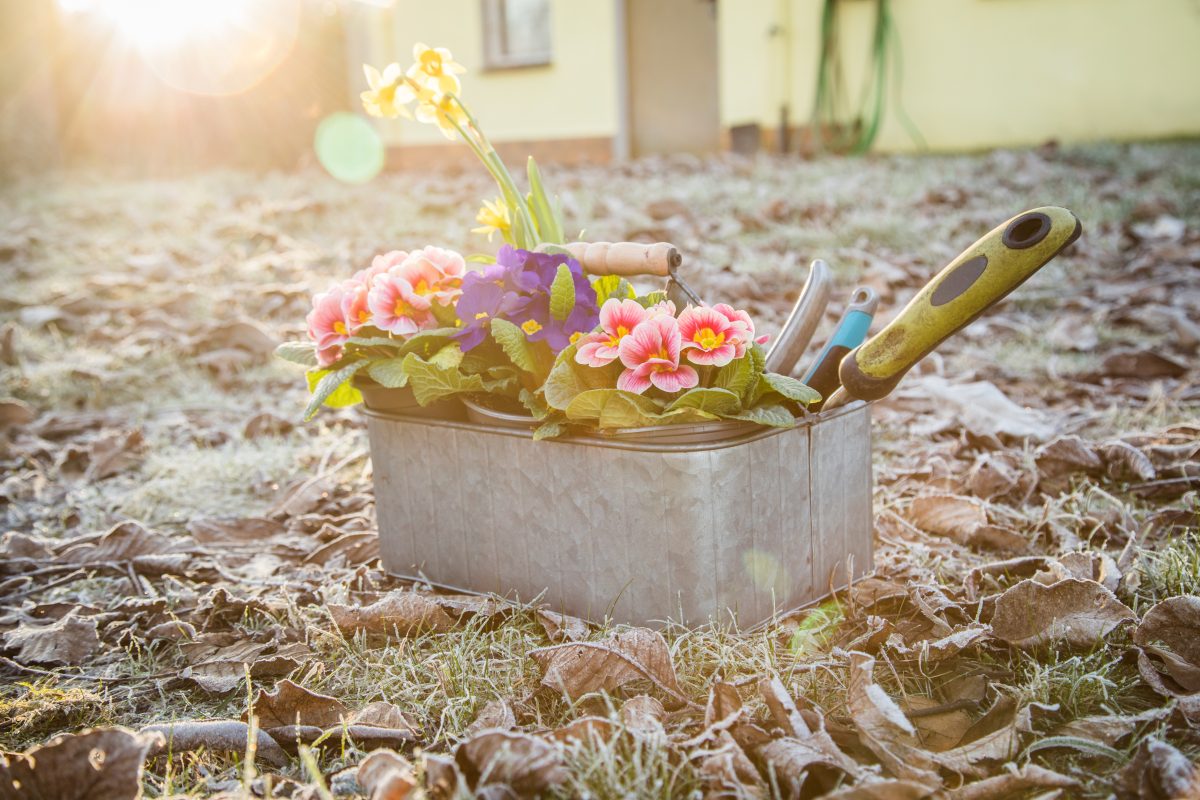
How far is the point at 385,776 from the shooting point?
1095mm

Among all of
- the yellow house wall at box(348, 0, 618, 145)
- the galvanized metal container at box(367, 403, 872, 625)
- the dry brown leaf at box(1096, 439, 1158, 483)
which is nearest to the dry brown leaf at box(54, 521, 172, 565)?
the galvanized metal container at box(367, 403, 872, 625)

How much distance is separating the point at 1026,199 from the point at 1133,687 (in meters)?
4.25

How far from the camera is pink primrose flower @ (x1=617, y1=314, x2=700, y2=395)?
1.42m

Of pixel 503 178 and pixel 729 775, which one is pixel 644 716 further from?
pixel 503 178

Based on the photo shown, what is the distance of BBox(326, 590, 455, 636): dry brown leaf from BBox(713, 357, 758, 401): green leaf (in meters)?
0.59

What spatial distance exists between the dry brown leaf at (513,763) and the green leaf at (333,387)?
719mm

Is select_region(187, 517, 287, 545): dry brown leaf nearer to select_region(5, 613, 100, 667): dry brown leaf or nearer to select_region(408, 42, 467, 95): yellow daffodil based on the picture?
select_region(5, 613, 100, 667): dry brown leaf

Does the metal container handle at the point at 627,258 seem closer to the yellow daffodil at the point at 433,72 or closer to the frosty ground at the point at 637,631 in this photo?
the yellow daffodil at the point at 433,72

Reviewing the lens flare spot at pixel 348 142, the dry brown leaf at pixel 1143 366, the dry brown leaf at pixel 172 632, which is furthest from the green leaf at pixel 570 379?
the lens flare spot at pixel 348 142

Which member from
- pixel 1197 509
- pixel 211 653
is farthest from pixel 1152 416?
pixel 211 653

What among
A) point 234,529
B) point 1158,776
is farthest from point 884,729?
point 234,529

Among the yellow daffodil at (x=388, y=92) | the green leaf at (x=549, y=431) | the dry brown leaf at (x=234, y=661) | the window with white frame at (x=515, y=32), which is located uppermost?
the window with white frame at (x=515, y=32)

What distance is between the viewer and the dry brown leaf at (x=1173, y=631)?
1.36 metres

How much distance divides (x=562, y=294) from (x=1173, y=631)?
0.99 metres
